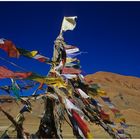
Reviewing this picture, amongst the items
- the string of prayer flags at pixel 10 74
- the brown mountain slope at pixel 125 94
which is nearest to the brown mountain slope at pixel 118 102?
the brown mountain slope at pixel 125 94

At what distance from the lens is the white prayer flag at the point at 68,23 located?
182 inches

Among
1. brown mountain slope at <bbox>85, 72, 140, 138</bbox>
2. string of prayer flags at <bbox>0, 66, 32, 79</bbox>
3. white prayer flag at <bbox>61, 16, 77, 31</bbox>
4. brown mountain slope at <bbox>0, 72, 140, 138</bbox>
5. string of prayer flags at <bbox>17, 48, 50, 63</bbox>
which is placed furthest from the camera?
brown mountain slope at <bbox>85, 72, 140, 138</bbox>

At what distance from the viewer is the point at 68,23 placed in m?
4.66

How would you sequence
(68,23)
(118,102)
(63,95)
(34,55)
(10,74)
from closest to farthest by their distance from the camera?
1. (10,74)
2. (63,95)
3. (34,55)
4. (68,23)
5. (118,102)

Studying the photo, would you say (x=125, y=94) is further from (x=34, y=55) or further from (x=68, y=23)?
(x=34, y=55)

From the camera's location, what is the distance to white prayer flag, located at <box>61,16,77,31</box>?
182 inches

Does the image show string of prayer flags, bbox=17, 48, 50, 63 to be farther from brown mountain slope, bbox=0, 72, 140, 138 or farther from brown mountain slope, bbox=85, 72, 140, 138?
brown mountain slope, bbox=0, 72, 140, 138

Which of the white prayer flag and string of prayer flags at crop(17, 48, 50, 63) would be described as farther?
the white prayer flag

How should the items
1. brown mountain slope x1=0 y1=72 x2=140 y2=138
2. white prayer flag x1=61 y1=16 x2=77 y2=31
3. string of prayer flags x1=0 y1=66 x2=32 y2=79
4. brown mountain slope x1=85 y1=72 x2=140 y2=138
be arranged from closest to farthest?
1. string of prayer flags x1=0 y1=66 x2=32 y2=79
2. white prayer flag x1=61 y1=16 x2=77 y2=31
3. brown mountain slope x1=0 y1=72 x2=140 y2=138
4. brown mountain slope x1=85 y1=72 x2=140 y2=138

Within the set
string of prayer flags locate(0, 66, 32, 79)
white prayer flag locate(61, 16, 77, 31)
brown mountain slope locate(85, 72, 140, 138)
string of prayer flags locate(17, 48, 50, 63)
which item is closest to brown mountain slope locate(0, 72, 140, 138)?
brown mountain slope locate(85, 72, 140, 138)

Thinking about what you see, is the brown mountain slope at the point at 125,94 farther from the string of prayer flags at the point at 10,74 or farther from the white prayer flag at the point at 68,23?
the string of prayer flags at the point at 10,74

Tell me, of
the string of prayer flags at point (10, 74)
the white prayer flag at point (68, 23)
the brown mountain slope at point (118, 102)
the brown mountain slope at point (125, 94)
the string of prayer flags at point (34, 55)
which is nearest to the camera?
the string of prayer flags at point (10, 74)

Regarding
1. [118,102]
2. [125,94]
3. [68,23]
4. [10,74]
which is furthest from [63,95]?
[125,94]

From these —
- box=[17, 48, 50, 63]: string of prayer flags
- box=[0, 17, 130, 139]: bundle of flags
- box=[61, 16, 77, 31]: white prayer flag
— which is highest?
box=[61, 16, 77, 31]: white prayer flag
